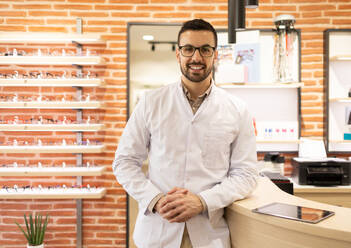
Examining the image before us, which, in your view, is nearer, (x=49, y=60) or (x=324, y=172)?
(x=324, y=172)

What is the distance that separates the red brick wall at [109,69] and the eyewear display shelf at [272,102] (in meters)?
0.09

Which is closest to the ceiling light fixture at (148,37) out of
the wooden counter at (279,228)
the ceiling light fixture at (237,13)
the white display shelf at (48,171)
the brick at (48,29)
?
the brick at (48,29)

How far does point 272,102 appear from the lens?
3645 mm

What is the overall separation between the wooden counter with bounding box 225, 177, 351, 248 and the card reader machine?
144 cm

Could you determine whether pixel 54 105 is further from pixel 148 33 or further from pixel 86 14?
pixel 148 33

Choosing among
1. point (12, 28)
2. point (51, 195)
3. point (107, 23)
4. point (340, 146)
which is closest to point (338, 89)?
point (340, 146)

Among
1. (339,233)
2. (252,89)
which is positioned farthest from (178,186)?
(252,89)

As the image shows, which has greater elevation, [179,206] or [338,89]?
[338,89]

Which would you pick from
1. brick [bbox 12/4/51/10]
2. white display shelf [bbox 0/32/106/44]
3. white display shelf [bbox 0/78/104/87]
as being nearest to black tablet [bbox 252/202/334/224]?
white display shelf [bbox 0/78/104/87]

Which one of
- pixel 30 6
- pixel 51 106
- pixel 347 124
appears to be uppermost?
pixel 30 6

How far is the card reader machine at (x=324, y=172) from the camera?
122 inches

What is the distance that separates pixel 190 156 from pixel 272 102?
2.28 m

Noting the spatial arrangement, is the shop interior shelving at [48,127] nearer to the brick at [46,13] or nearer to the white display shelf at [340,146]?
the brick at [46,13]

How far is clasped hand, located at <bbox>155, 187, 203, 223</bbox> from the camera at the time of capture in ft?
4.92
